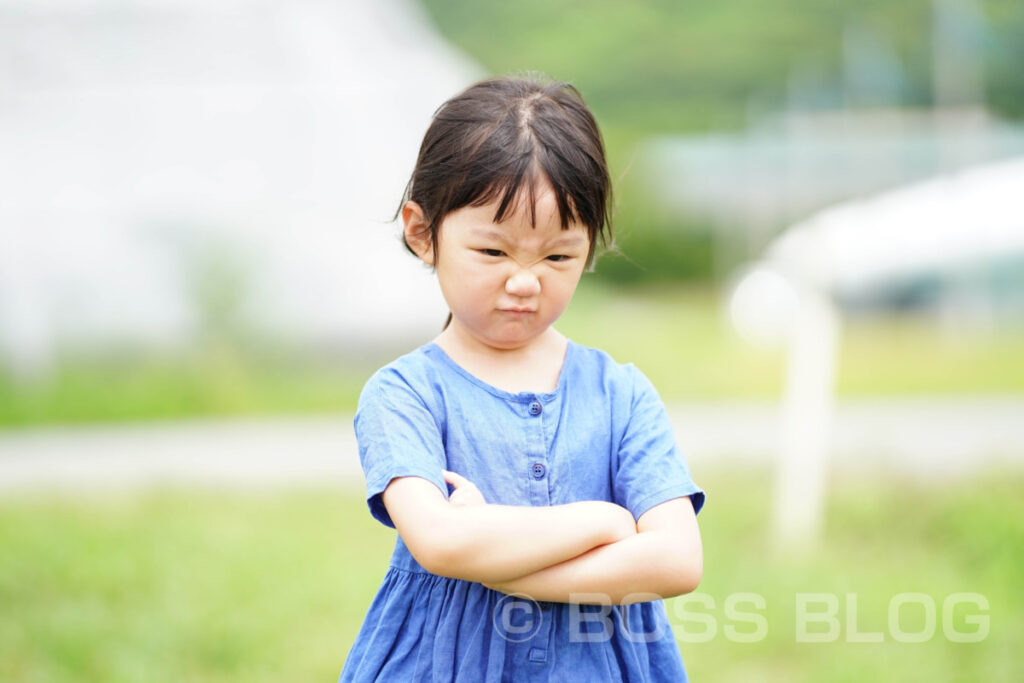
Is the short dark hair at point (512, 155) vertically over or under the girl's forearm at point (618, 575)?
over

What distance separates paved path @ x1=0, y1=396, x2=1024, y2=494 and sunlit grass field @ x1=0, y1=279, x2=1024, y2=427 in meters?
0.32

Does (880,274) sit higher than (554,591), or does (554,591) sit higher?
(880,274)

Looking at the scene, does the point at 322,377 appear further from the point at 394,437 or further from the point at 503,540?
the point at 503,540

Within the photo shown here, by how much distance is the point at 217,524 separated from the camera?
4.21 m

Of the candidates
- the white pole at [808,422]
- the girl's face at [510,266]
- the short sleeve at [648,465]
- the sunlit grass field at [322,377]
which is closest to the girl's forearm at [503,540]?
the short sleeve at [648,465]

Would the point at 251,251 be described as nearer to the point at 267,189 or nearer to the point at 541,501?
the point at 267,189

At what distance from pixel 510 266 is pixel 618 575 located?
42cm

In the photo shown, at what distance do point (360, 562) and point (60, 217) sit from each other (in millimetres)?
4643

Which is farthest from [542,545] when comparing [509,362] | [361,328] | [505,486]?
[361,328]

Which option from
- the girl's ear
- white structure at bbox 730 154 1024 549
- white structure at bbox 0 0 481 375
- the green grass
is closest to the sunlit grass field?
white structure at bbox 0 0 481 375

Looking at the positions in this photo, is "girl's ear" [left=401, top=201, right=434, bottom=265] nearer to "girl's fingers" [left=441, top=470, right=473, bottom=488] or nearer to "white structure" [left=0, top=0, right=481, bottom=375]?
"girl's fingers" [left=441, top=470, right=473, bottom=488]

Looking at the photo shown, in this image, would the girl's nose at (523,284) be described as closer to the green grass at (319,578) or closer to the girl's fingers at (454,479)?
the girl's fingers at (454,479)

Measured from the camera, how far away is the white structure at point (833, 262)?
12.3 feet

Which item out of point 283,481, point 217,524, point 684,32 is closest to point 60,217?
point 283,481
